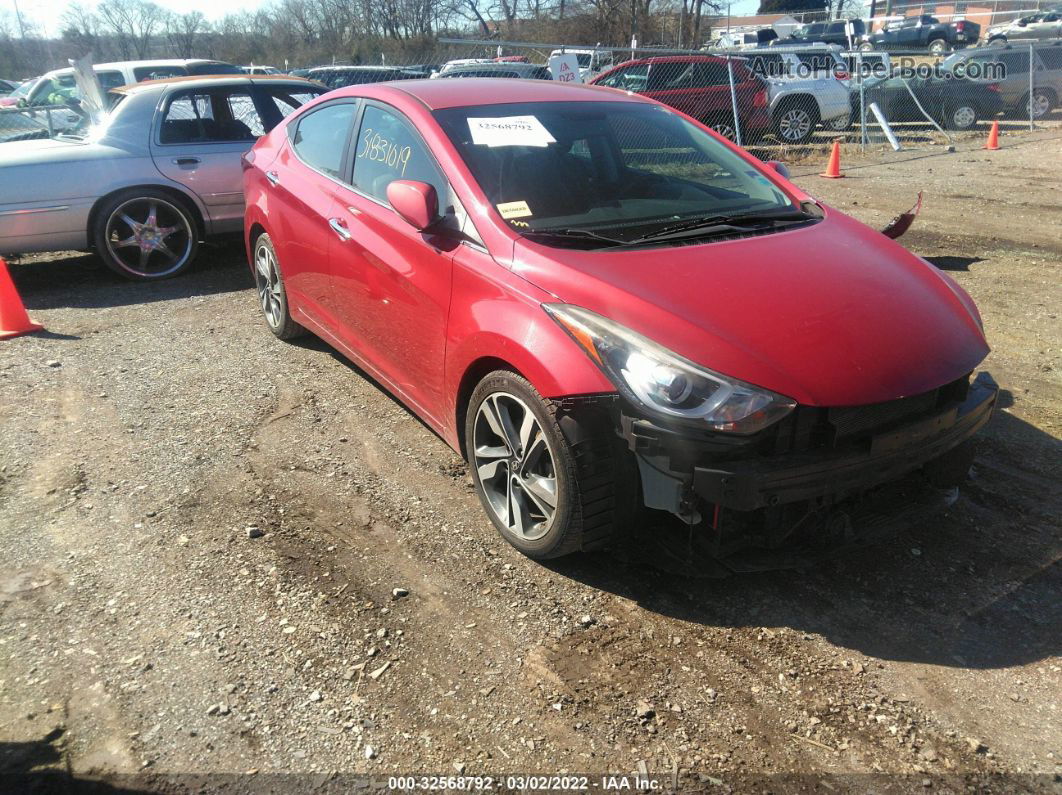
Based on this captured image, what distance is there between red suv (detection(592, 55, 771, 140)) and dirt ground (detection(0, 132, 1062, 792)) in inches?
433

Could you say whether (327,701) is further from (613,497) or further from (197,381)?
(197,381)

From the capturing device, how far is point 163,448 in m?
4.40

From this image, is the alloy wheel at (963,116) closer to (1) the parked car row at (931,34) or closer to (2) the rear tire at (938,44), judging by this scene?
(1) the parked car row at (931,34)

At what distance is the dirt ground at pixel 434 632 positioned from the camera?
2461 millimetres

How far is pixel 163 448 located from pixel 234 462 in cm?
45

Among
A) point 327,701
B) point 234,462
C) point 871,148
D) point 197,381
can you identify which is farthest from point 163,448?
point 871,148

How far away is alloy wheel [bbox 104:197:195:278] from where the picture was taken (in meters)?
7.34

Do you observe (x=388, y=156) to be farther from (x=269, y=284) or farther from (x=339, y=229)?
(x=269, y=284)

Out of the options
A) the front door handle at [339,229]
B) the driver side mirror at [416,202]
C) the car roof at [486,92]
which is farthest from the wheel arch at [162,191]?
the driver side mirror at [416,202]

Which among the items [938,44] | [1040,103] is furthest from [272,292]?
[938,44]

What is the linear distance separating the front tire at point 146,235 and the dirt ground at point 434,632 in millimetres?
2940

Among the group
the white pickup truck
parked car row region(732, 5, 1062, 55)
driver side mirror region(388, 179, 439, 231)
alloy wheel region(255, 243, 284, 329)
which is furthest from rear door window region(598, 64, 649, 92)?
parked car row region(732, 5, 1062, 55)

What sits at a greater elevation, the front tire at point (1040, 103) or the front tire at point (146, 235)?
the front tire at point (1040, 103)

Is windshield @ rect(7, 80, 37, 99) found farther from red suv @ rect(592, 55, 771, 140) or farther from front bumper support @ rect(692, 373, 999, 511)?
front bumper support @ rect(692, 373, 999, 511)
